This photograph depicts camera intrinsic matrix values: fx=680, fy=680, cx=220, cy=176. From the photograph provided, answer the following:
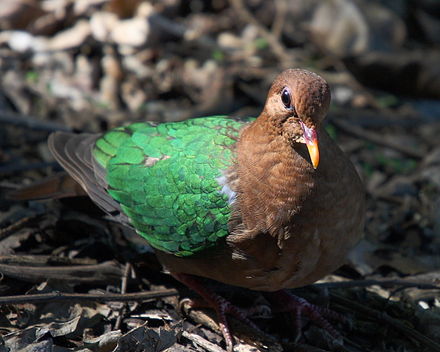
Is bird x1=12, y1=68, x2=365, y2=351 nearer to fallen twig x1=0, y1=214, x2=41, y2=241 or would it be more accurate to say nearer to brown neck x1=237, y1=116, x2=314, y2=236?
brown neck x1=237, y1=116, x2=314, y2=236

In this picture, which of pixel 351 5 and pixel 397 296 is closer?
pixel 397 296

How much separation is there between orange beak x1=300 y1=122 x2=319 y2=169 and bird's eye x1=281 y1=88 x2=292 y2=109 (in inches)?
6.3

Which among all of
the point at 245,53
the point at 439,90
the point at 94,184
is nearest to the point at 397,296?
the point at 94,184

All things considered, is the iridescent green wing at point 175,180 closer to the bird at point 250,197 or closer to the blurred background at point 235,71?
the bird at point 250,197

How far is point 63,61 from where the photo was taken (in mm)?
7223

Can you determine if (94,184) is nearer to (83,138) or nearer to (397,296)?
(83,138)

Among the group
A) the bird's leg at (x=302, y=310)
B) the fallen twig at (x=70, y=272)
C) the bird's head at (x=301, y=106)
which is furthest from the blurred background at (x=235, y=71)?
the bird's head at (x=301, y=106)

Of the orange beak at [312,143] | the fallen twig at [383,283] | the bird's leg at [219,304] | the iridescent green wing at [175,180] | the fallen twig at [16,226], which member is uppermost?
the orange beak at [312,143]

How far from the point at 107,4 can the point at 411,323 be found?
4.79 m

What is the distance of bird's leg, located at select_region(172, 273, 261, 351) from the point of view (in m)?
4.07

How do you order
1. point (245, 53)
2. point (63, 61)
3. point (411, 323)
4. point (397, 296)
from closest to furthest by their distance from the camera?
point (411, 323), point (397, 296), point (63, 61), point (245, 53)

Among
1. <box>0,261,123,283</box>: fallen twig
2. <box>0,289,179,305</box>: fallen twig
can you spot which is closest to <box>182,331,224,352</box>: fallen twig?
<box>0,289,179,305</box>: fallen twig

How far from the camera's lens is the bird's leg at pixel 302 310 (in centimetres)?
423

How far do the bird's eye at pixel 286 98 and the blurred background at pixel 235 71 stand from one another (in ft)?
6.68
